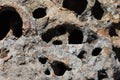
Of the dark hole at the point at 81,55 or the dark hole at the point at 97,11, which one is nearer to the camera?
the dark hole at the point at 81,55

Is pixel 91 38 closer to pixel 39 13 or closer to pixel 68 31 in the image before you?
pixel 68 31

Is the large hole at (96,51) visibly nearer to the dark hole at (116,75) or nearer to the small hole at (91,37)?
the small hole at (91,37)

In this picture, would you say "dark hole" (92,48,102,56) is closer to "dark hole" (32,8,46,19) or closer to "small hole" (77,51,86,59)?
"small hole" (77,51,86,59)

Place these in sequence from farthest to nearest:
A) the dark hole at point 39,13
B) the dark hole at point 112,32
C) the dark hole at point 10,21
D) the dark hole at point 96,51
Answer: the dark hole at point 10,21 < the dark hole at point 39,13 < the dark hole at point 112,32 < the dark hole at point 96,51

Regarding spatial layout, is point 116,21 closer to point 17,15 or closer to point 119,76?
point 119,76

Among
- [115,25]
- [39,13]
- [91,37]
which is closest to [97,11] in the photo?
[115,25]

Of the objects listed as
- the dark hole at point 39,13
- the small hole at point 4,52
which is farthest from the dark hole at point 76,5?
the small hole at point 4,52

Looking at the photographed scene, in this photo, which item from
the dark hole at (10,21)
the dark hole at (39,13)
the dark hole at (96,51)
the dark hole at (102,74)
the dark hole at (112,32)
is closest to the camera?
the dark hole at (102,74)
